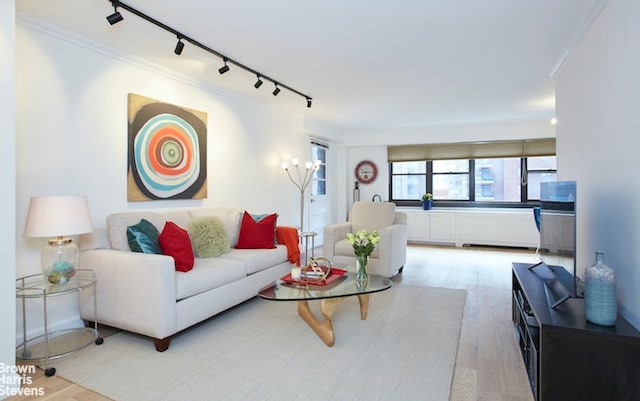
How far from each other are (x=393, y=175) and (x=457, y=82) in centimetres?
384

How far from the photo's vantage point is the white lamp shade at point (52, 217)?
7.56 feet

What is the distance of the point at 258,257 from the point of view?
137 inches

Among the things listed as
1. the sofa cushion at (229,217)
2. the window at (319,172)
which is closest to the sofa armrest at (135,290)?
the sofa cushion at (229,217)

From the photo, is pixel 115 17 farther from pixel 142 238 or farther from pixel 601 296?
pixel 601 296

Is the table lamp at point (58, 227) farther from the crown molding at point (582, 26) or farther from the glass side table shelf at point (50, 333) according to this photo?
the crown molding at point (582, 26)

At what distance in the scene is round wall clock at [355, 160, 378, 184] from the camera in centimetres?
780

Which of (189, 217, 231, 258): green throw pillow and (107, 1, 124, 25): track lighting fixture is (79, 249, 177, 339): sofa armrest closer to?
(189, 217, 231, 258): green throw pillow

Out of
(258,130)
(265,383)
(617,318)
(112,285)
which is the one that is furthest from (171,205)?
(617,318)

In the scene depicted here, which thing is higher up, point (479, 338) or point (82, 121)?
point (82, 121)

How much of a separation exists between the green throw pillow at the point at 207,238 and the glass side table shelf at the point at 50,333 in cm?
88

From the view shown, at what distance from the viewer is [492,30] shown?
279cm

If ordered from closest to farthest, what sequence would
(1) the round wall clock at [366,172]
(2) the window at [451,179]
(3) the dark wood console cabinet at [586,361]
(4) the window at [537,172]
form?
(3) the dark wood console cabinet at [586,361]
(4) the window at [537,172]
(2) the window at [451,179]
(1) the round wall clock at [366,172]

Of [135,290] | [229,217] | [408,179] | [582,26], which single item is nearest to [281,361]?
[135,290]

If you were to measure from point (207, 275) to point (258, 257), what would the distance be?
0.71m
